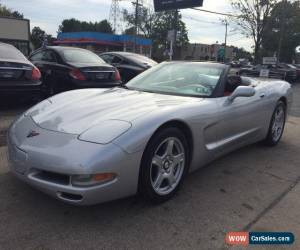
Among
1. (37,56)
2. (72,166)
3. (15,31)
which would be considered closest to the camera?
(72,166)

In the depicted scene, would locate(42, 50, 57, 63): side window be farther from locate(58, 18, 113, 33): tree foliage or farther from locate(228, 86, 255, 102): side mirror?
locate(58, 18, 113, 33): tree foliage

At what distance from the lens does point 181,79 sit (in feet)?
12.6

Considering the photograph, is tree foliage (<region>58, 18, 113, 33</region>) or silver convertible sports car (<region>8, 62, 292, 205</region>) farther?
tree foliage (<region>58, 18, 113, 33</region>)

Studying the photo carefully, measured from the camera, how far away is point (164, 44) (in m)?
70.9

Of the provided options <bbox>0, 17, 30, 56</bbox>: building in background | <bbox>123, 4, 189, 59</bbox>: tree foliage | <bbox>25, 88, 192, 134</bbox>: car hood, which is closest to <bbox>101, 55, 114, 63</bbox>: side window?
<bbox>25, 88, 192, 134</bbox>: car hood

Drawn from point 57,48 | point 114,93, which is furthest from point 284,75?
point 114,93

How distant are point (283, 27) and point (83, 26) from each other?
77.0 meters

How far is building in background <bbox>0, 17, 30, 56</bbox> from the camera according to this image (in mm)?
33656

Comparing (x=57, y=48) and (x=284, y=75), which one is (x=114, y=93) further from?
(x=284, y=75)

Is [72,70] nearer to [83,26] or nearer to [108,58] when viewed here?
[108,58]

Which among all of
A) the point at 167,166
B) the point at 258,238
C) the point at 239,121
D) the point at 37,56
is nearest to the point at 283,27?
the point at 37,56

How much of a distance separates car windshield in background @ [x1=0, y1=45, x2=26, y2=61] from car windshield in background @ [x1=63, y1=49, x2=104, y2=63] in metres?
1.21

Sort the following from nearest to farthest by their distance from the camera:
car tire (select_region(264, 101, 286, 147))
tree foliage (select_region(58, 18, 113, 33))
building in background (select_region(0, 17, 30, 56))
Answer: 1. car tire (select_region(264, 101, 286, 147))
2. building in background (select_region(0, 17, 30, 56))
3. tree foliage (select_region(58, 18, 113, 33))

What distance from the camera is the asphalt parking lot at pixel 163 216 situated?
233 centimetres
